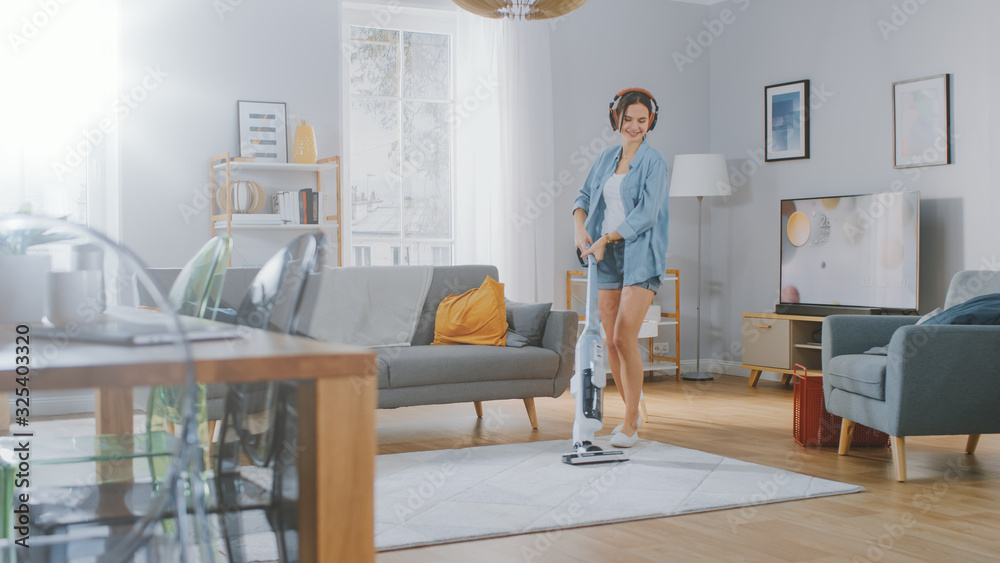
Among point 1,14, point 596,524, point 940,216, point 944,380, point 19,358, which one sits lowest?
point 596,524

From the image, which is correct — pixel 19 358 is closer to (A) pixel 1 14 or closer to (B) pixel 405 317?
(B) pixel 405 317

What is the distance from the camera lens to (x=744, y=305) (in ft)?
21.9

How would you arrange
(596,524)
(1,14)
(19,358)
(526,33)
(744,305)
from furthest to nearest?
(744,305)
(526,33)
(1,14)
(596,524)
(19,358)

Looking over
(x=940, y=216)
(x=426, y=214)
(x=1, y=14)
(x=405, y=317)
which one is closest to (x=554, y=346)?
(x=405, y=317)

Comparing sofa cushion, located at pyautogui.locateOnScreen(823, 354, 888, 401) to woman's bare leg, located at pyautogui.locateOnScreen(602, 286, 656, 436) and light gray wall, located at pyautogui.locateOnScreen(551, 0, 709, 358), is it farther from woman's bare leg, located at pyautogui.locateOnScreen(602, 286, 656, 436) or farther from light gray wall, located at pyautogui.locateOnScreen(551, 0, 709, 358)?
light gray wall, located at pyautogui.locateOnScreen(551, 0, 709, 358)

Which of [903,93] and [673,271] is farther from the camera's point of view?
[673,271]

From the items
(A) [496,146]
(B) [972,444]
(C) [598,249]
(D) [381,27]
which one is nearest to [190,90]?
(D) [381,27]

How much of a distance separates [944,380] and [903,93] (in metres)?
2.79

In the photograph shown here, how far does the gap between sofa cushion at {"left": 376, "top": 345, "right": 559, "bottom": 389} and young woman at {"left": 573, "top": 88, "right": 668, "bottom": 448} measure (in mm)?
439

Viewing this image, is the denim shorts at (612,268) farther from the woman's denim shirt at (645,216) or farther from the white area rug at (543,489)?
the white area rug at (543,489)

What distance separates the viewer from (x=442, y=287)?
15.1 feet

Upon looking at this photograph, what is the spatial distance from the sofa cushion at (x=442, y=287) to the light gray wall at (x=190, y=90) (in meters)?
1.55

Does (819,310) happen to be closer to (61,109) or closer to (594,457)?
(594,457)

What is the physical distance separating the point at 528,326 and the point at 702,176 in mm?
2554
